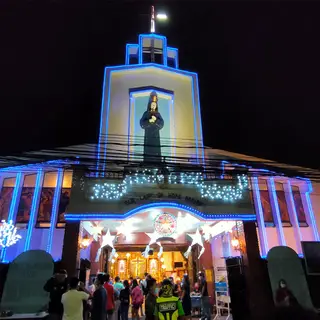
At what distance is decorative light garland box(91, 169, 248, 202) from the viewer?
11.8 metres

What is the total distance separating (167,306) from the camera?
5059mm

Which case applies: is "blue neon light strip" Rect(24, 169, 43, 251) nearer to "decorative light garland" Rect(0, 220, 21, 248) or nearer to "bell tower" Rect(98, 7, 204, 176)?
"decorative light garland" Rect(0, 220, 21, 248)

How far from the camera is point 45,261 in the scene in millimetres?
10633

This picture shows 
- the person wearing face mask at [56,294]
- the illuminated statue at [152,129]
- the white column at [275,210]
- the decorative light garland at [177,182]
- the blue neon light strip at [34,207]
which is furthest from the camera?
the illuminated statue at [152,129]

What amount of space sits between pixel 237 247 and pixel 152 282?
6.37 metres

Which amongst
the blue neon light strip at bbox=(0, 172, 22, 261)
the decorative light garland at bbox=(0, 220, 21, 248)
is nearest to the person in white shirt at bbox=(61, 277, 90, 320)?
the decorative light garland at bbox=(0, 220, 21, 248)

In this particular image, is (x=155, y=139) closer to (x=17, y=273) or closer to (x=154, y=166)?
(x=154, y=166)

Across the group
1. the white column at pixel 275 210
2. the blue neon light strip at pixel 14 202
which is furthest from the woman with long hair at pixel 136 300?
the white column at pixel 275 210

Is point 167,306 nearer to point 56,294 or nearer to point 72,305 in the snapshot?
point 72,305

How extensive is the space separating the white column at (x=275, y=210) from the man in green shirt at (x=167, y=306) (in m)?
8.97

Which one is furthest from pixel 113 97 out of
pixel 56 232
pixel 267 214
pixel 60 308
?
pixel 60 308

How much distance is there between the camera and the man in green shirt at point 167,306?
5.01 meters

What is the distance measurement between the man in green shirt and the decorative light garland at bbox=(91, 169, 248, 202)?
679 centimetres

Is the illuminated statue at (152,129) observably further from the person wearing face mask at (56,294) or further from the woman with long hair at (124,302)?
the person wearing face mask at (56,294)
